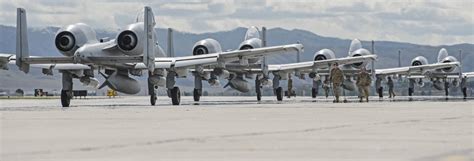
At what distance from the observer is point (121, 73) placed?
37000 mm

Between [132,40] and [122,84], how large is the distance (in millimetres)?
2342

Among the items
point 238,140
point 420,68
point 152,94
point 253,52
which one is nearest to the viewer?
point 238,140

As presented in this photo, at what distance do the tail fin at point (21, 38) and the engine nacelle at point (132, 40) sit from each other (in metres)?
3.03

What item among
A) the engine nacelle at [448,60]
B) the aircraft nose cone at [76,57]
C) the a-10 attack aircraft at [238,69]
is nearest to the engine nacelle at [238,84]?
the a-10 attack aircraft at [238,69]

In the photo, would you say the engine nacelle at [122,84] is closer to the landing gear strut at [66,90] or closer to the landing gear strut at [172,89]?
the landing gear strut at [172,89]

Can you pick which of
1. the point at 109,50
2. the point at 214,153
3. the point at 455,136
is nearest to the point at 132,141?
the point at 214,153

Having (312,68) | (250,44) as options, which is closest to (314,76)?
(312,68)

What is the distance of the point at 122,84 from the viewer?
119 feet

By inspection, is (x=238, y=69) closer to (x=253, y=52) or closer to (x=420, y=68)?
(x=253, y=52)

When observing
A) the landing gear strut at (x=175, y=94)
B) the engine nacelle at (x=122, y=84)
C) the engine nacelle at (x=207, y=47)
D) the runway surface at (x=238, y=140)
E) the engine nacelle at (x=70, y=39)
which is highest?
the engine nacelle at (x=207, y=47)

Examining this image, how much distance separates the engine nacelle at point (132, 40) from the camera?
34.4 metres

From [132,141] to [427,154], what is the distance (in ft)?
12.8

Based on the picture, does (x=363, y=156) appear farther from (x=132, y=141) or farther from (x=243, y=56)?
(x=243, y=56)

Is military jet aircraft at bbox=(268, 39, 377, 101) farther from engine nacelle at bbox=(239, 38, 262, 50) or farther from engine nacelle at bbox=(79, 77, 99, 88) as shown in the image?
engine nacelle at bbox=(79, 77, 99, 88)
